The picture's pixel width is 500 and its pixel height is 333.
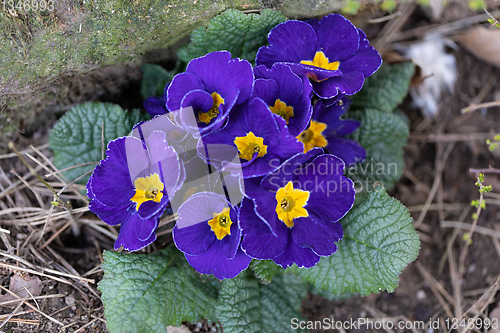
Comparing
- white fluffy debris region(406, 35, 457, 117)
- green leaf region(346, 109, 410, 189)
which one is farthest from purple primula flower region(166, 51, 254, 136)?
white fluffy debris region(406, 35, 457, 117)

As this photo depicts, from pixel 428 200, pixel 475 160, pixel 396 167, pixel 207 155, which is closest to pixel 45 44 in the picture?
pixel 207 155

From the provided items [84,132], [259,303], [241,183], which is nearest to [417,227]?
[259,303]

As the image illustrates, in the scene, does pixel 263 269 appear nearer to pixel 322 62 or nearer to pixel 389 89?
pixel 322 62

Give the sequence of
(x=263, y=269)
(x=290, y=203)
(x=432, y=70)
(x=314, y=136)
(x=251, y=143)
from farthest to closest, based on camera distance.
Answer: (x=432, y=70), (x=314, y=136), (x=263, y=269), (x=290, y=203), (x=251, y=143)

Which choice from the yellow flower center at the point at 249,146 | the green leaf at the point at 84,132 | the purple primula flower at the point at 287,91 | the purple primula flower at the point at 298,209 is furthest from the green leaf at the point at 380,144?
the green leaf at the point at 84,132

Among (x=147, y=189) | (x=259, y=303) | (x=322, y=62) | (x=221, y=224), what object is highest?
(x=322, y=62)

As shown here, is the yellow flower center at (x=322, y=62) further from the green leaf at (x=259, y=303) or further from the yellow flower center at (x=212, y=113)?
the green leaf at (x=259, y=303)

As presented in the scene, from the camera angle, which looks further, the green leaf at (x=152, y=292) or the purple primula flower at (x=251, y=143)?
the green leaf at (x=152, y=292)

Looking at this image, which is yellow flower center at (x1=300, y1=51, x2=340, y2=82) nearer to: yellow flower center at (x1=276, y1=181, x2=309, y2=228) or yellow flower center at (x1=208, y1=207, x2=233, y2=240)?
yellow flower center at (x1=276, y1=181, x2=309, y2=228)
